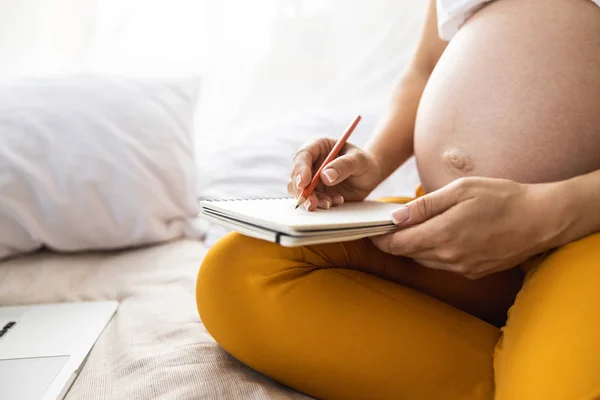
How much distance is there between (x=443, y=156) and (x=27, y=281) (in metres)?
0.74

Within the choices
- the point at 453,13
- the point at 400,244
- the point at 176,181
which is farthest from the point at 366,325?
the point at 176,181

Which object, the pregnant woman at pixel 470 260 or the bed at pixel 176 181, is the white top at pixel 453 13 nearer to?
the pregnant woman at pixel 470 260

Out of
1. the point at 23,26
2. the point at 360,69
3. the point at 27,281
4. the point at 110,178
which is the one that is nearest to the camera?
the point at 27,281

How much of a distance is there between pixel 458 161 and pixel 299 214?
0.89 feet

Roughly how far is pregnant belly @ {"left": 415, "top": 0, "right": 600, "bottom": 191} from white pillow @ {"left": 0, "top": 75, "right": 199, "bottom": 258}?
0.62 meters

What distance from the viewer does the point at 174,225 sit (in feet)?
3.91

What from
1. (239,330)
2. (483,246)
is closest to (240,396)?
(239,330)

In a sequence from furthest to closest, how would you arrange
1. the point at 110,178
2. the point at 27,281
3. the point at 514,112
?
the point at 110,178, the point at 27,281, the point at 514,112

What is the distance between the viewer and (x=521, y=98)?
2.27 ft

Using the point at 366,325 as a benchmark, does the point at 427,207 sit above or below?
above

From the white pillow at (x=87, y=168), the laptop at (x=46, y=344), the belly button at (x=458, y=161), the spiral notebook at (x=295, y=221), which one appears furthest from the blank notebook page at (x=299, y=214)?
the white pillow at (x=87, y=168)

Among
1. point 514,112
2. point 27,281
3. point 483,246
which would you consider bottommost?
point 27,281

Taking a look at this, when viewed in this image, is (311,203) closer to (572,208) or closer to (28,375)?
(572,208)

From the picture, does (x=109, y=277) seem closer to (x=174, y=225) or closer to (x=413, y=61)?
(x=174, y=225)
